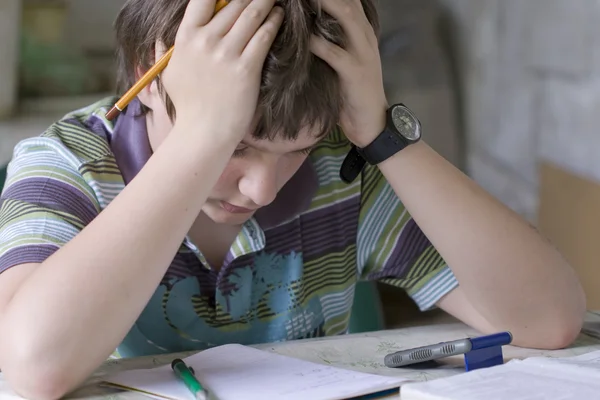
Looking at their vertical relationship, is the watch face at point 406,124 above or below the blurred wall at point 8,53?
above

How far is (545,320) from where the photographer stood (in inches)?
38.4

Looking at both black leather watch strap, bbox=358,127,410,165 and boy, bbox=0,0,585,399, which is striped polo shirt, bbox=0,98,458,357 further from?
black leather watch strap, bbox=358,127,410,165

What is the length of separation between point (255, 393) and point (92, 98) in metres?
1.86

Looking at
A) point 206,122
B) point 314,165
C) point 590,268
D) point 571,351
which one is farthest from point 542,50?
point 206,122


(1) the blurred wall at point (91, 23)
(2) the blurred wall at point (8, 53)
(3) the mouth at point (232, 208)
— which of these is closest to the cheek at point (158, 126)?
(3) the mouth at point (232, 208)

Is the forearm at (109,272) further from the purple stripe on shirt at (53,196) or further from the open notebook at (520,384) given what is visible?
the open notebook at (520,384)

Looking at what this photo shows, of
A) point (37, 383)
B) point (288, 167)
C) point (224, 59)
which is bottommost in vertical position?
point (37, 383)

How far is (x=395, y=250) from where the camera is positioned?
1139mm

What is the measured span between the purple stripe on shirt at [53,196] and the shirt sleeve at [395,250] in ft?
1.20

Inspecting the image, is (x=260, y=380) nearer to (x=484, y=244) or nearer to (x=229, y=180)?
(x=229, y=180)

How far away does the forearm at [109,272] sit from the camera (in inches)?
31.2

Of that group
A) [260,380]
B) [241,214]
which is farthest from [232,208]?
[260,380]

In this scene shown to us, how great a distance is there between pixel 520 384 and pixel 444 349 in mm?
94

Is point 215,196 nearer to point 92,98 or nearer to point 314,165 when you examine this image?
point 314,165
